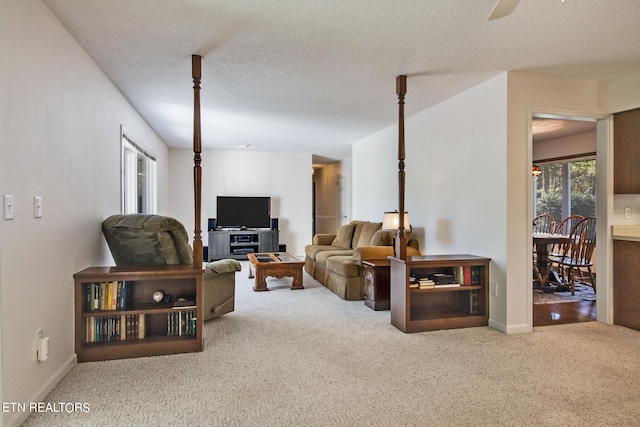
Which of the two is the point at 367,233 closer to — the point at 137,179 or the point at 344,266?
the point at 344,266

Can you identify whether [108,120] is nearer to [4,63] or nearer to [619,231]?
[4,63]

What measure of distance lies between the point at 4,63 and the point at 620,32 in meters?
3.76

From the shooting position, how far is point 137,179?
5328 millimetres

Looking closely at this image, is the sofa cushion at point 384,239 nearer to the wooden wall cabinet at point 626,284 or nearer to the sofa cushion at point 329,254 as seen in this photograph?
the sofa cushion at point 329,254

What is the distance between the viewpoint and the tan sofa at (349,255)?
14.2 ft

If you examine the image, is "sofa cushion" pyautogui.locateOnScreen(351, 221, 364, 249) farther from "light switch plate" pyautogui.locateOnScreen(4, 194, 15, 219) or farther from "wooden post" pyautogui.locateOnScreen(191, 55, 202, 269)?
"light switch plate" pyautogui.locateOnScreen(4, 194, 15, 219)

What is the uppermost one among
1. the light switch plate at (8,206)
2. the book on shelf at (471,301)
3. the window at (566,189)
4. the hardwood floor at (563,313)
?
the window at (566,189)

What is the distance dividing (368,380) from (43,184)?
2307 millimetres

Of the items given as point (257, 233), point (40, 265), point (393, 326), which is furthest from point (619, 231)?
point (257, 233)

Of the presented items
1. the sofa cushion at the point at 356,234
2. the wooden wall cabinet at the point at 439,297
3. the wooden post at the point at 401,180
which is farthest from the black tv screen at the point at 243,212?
the wooden post at the point at 401,180

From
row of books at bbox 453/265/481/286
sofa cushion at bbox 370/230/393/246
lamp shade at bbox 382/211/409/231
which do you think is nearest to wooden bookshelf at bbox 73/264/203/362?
sofa cushion at bbox 370/230/393/246

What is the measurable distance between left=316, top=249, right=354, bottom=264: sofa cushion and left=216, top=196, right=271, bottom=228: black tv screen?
2.90 m

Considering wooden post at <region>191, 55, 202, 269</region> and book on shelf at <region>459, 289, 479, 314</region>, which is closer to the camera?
wooden post at <region>191, 55, 202, 269</region>

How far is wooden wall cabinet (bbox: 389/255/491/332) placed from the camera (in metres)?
3.41
